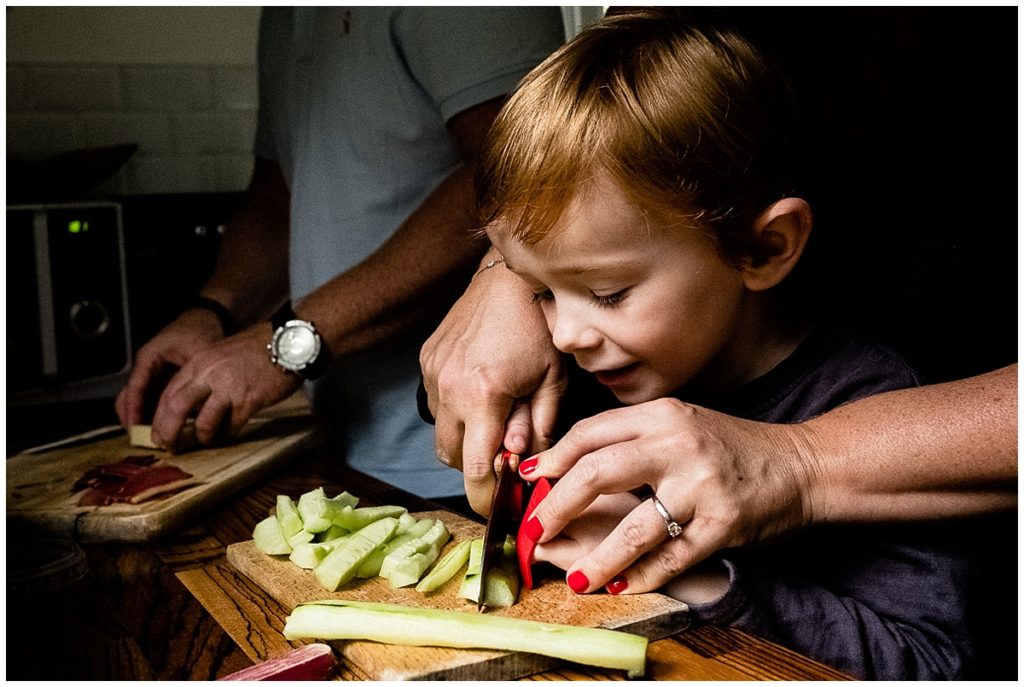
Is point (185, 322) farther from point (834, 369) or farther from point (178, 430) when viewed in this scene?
point (834, 369)

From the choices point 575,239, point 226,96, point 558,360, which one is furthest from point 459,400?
point 226,96

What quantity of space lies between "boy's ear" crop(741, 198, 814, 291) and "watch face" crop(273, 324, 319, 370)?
706mm

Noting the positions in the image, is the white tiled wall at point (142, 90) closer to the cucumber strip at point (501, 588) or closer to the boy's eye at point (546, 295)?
the boy's eye at point (546, 295)

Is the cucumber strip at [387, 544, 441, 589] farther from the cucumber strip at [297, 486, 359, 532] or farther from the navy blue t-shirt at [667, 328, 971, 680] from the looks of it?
the navy blue t-shirt at [667, 328, 971, 680]

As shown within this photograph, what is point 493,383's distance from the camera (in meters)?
0.95

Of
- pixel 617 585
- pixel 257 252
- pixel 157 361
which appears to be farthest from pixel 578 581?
pixel 257 252

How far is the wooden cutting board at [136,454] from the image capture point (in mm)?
1078

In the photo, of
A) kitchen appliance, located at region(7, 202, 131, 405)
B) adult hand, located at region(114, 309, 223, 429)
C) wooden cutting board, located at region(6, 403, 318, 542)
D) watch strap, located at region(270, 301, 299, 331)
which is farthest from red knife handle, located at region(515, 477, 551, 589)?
kitchen appliance, located at region(7, 202, 131, 405)

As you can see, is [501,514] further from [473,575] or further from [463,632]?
[463,632]

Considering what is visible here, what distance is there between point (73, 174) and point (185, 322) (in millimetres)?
859

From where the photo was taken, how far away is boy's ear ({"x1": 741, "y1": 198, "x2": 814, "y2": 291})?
0.88 meters

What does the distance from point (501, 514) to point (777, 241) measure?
334mm

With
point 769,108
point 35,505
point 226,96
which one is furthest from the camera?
point 226,96

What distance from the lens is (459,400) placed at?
3.17ft
